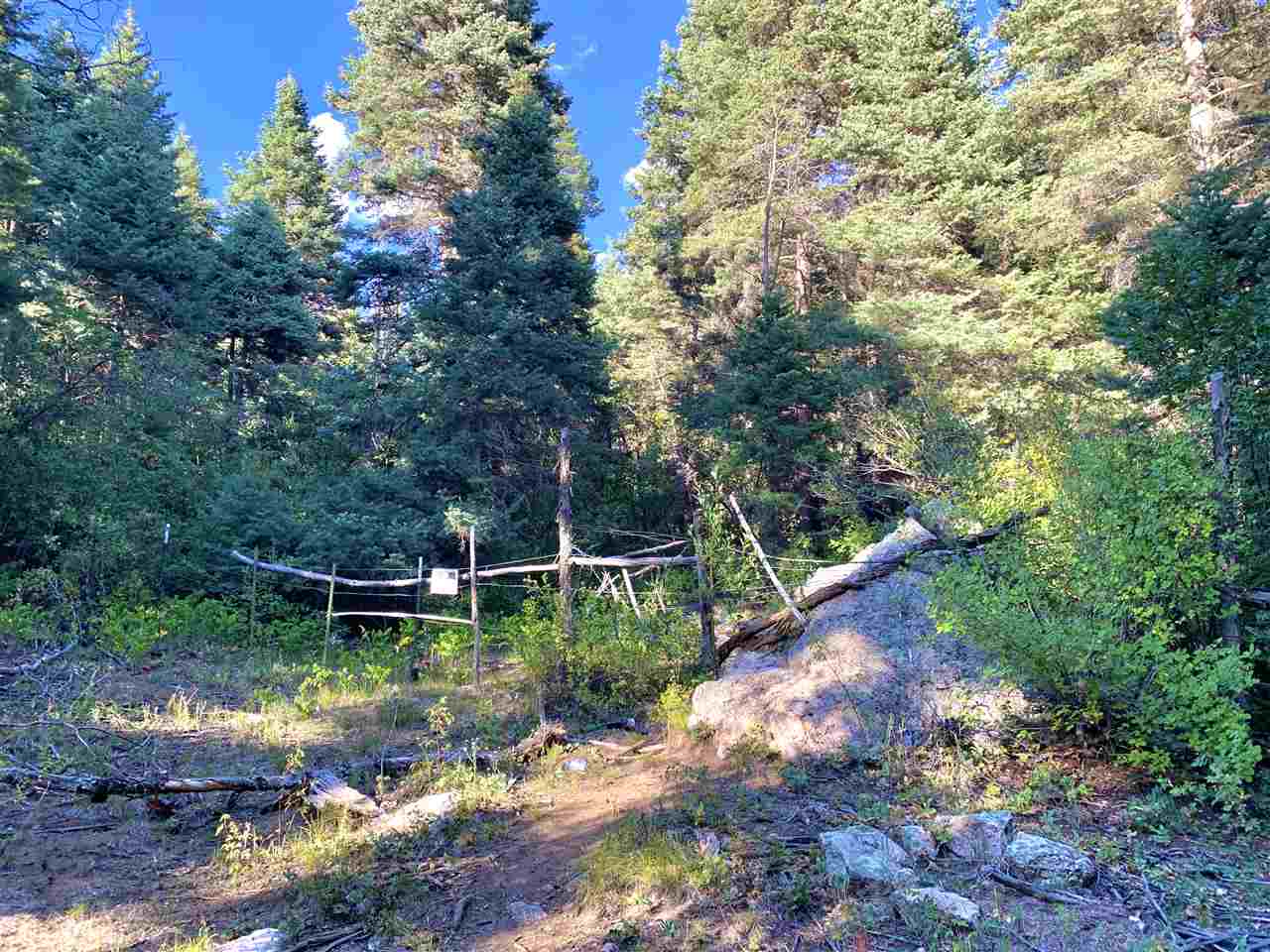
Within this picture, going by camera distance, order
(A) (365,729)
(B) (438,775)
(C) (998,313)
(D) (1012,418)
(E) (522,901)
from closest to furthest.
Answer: (E) (522,901) < (B) (438,775) < (A) (365,729) < (D) (1012,418) < (C) (998,313)

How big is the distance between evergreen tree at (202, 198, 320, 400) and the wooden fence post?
19.4 meters

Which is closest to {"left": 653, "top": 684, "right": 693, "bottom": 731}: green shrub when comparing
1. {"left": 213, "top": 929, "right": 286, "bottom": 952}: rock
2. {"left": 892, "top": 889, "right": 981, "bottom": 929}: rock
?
{"left": 892, "top": 889, "right": 981, "bottom": 929}: rock

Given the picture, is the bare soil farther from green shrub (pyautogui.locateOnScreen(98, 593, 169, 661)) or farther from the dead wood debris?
green shrub (pyautogui.locateOnScreen(98, 593, 169, 661))

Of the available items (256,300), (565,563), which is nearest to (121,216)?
(256,300)

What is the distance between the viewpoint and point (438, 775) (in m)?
5.77

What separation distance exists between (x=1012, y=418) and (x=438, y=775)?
1059 cm

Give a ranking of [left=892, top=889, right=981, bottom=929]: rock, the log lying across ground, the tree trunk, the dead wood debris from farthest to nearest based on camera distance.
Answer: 1. the tree trunk
2. the log lying across ground
3. the dead wood debris
4. [left=892, top=889, right=981, bottom=929]: rock

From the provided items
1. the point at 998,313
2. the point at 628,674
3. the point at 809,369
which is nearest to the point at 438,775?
the point at 628,674

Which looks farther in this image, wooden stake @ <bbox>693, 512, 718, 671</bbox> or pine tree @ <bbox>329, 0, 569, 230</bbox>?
pine tree @ <bbox>329, 0, 569, 230</bbox>

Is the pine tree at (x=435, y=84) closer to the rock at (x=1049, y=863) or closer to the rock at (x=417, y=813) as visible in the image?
the rock at (x=417, y=813)

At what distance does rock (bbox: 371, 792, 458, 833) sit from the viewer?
4.77 metres

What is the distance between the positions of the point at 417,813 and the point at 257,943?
5.13ft

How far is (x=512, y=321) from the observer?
13367 mm

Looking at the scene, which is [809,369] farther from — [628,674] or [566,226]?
[628,674]
